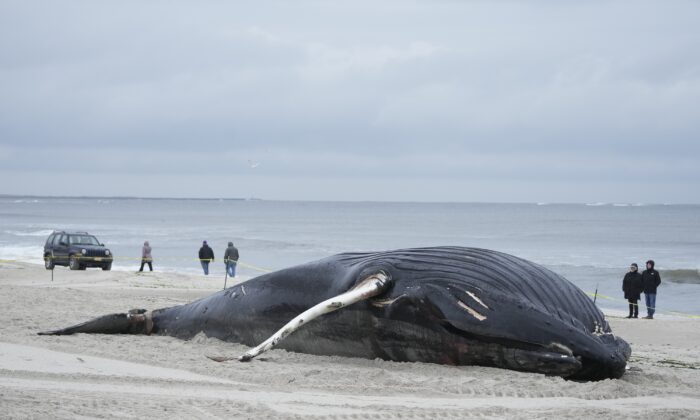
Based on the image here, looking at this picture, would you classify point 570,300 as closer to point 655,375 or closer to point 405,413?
point 655,375

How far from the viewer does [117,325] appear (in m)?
11.6

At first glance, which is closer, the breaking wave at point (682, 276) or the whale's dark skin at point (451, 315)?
the whale's dark skin at point (451, 315)

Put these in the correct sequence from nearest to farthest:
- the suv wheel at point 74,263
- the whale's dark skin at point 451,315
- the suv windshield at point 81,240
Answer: the whale's dark skin at point 451,315 → the suv wheel at point 74,263 → the suv windshield at point 81,240

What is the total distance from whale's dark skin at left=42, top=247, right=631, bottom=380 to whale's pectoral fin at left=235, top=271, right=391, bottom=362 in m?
0.15

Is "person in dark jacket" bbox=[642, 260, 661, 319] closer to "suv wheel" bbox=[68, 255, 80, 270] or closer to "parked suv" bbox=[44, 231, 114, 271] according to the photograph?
"parked suv" bbox=[44, 231, 114, 271]

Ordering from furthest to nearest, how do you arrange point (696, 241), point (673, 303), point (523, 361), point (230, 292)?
1. point (696, 241)
2. point (673, 303)
3. point (230, 292)
4. point (523, 361)

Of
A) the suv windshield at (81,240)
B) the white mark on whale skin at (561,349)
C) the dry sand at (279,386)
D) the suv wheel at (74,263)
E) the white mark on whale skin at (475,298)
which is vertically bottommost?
the dry sand at (279,386)

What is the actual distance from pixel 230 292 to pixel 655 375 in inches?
203

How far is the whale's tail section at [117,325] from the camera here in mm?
11234

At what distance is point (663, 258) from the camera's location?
5566cm

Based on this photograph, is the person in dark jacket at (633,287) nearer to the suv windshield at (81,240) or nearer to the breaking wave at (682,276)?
the breaking wave at (682,276)

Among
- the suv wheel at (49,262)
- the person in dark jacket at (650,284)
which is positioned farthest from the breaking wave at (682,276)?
the suv wheel at (49,262)

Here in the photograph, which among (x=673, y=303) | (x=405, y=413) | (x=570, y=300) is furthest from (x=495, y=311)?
(x=673, y=303)

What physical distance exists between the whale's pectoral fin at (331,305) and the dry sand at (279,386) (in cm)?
25
